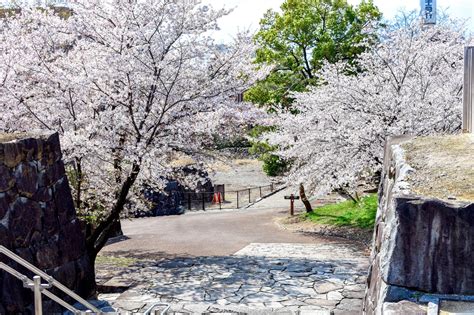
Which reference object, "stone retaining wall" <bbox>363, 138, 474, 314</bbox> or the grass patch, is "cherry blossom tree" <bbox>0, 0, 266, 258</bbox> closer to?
"stone retaining wall" <bbox>363, 138, 474, 314</bbox>

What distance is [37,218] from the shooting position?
6.62 metres

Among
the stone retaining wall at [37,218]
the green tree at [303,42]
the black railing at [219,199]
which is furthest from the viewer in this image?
the black railing at [219,199]

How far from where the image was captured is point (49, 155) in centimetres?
703

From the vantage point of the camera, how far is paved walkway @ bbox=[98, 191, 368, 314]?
723 centimetres

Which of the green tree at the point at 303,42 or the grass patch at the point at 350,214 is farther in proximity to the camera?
the green tree at the point at 303,42

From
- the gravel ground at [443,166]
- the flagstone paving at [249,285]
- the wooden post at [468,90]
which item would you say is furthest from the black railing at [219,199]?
the gravel ground at [443,166]

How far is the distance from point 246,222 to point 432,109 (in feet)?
29.2

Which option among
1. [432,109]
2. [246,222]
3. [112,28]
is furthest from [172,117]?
[246,222]

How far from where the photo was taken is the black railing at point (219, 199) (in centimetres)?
2548

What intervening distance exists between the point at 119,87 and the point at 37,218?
137 inches

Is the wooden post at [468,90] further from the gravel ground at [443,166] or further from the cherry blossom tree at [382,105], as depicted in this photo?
the cherry blossom tree at [382,105]

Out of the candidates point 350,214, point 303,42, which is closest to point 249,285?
point 350,214

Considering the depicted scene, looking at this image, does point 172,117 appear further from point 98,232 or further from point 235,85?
point 98,232

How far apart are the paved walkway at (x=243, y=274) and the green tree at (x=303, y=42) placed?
6531mm
